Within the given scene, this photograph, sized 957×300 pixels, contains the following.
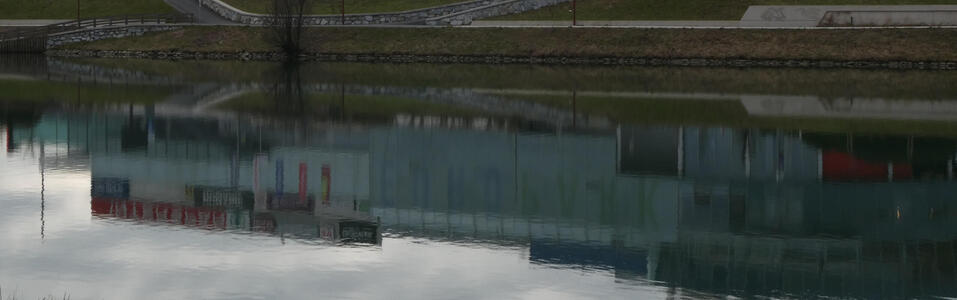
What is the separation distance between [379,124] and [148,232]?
19.1m

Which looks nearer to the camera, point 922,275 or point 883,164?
point 922,275

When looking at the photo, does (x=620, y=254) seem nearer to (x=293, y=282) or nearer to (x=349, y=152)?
(x=293, y=282)

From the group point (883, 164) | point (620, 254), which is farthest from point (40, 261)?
point (883, 164)

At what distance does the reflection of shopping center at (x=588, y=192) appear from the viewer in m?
20.4

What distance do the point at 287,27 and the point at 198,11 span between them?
18.9 m

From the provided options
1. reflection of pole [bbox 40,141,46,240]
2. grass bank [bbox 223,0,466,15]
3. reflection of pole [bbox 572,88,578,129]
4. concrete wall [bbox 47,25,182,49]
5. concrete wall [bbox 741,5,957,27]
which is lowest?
reflection of pole [bbox 40,141,46,240]

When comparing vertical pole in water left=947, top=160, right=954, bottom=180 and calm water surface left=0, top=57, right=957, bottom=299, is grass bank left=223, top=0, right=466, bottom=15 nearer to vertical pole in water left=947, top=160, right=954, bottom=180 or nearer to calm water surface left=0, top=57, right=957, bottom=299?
calm water surface left=0, top=57, right=957, bottom=299

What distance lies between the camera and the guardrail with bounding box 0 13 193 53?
92188 millimetres

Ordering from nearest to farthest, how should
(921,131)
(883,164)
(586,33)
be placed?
(883,164)
(921,131)
(586,33)

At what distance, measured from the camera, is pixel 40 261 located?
63.4 ft

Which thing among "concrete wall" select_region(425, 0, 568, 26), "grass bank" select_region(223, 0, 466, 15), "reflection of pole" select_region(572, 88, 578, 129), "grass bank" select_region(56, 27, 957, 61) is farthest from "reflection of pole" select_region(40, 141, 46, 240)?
"grass bank" select_region(223, 0, 466, 15)

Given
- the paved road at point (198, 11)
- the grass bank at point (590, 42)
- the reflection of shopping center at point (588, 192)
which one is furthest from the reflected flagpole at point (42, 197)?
the paved road at point (198, 11)

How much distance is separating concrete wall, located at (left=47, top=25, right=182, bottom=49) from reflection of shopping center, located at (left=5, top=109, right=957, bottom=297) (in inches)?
2138

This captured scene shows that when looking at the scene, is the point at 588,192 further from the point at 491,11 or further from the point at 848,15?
the point at 491,11
